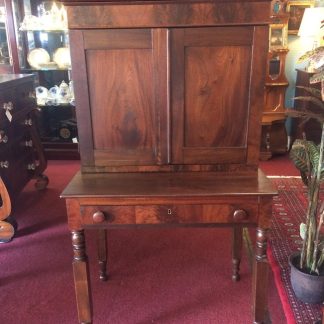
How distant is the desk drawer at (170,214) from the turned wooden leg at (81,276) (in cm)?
9

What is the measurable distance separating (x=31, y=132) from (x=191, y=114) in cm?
197

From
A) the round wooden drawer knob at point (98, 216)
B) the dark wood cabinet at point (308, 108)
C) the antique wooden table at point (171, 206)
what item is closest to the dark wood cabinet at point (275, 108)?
the dark wood cabinet at point (308, 108)

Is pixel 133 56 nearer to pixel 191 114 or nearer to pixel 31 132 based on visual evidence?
pixel 191 114

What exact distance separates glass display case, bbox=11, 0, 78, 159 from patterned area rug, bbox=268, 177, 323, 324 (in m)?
2.27

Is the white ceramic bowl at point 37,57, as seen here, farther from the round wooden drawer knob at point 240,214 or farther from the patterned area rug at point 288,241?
the round wooden drawer knob at point 240,214

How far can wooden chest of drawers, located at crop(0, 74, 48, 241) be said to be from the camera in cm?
234

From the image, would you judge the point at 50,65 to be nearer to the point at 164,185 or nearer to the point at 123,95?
the point at 123,95

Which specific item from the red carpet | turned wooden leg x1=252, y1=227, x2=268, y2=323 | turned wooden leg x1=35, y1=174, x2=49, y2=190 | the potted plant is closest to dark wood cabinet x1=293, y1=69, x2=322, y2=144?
the red carpet

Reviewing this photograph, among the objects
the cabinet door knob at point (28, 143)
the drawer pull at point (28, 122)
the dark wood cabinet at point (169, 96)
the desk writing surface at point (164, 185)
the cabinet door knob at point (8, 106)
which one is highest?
the dark wood cabinet at point (169, 96)

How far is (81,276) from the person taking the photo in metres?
1.44

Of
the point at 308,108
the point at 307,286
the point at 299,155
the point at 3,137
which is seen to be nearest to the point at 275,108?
the point at 308,108

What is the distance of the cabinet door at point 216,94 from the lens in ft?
4.56

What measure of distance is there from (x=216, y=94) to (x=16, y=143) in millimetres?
1805

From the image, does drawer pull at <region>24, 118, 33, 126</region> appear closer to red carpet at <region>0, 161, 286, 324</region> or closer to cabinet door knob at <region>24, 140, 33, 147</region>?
cabinet door knob at <region>24, 140, 33, 147</region>
